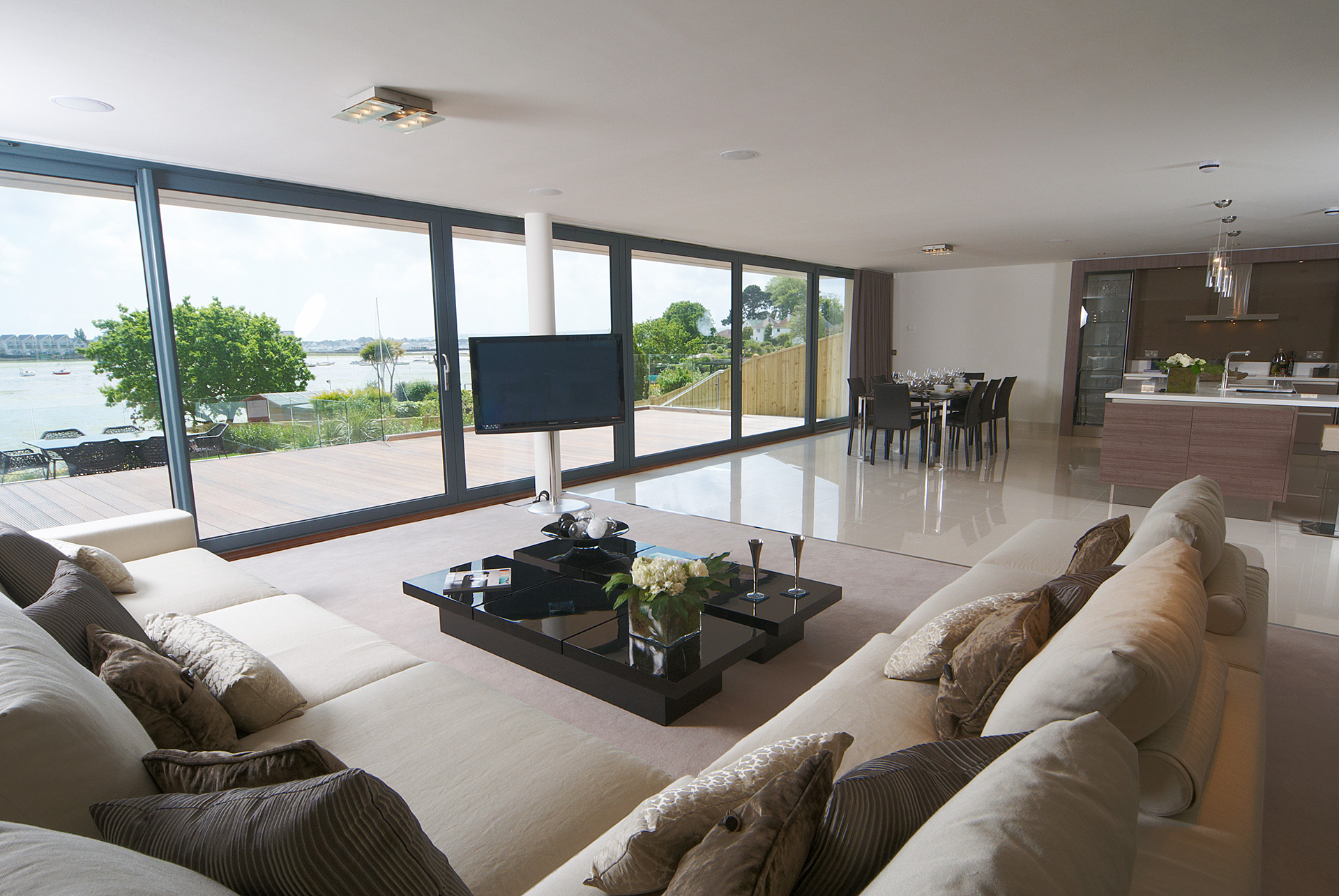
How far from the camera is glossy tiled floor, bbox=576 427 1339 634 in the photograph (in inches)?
169

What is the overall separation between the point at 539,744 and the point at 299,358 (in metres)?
4.26

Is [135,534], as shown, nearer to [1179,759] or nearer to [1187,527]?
[1179,759]

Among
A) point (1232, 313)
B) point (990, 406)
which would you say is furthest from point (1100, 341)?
point (990, 406)

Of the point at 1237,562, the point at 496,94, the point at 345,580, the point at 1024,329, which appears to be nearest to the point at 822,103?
the point at 496,94

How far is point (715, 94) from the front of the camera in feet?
9.94

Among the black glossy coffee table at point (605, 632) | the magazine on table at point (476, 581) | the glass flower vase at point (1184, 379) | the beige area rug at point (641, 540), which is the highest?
the glass flower vase at point (1184, 379)

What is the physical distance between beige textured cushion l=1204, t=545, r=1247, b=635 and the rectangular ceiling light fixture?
3316 mm

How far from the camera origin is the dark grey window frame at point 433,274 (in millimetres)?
4133

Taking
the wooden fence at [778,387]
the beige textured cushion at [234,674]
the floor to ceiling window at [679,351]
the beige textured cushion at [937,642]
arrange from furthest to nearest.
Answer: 1. the wooden fence at [778,387]
2. the floor to ceiling window at [679,351]
3. the beige textured cushion at [937,642]
4. the beige textured cushion at [234,674]

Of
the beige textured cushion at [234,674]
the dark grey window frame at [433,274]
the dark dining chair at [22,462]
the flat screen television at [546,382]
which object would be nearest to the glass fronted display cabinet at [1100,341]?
the dark grey window frame at [433,274]

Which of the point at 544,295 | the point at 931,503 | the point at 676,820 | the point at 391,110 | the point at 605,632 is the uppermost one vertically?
the point at 391,110

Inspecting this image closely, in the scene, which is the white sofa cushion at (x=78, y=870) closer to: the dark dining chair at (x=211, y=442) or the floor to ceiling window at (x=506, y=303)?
the dark dining chair at (x=211, y=442)

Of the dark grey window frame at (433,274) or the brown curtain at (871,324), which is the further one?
the brown curtain at (871,324)

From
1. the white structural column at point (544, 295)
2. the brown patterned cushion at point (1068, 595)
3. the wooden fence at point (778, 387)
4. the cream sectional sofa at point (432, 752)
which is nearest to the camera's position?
the cream sectional sofa at point (432, 752)
